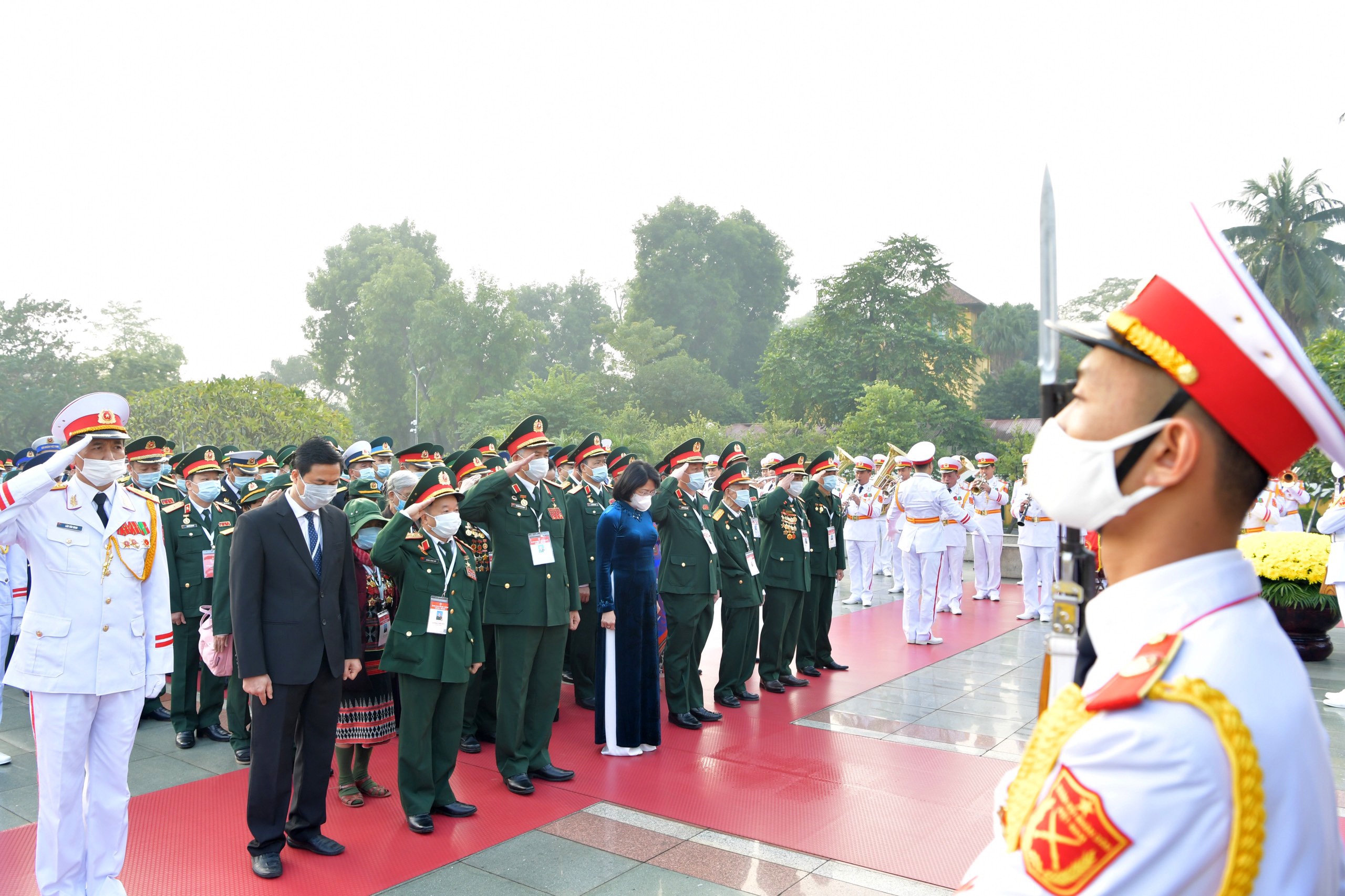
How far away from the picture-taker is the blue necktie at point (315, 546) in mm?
4422

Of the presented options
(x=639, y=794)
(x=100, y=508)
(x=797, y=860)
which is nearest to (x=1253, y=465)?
(x=797, y=860)

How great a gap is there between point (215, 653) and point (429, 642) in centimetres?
139

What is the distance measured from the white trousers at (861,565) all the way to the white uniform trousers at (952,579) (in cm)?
128

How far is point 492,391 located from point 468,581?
44.3 metres

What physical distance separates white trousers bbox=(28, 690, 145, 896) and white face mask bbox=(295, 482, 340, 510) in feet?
3.52

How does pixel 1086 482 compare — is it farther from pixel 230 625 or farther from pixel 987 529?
pixel 987 529

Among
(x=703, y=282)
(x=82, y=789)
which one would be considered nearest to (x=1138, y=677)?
(x=82, y=789)

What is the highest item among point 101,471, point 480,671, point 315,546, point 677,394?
point 677,394

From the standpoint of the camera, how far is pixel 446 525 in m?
5.02

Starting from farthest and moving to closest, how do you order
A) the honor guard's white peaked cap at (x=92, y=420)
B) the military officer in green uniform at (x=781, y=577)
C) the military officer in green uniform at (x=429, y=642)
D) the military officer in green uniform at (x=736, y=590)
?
1. the military officer in green uniform at (x=781, y=577)
2. the military officer in green uniform at (x=736, y=590)
3. the military officer in green uniform at (x=429, y=642)
4. the honor guard's white peaked cap at (x=92, y=420)

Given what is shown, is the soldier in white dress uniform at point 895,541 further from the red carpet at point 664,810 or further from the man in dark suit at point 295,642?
the man in dark suit at point 295,642

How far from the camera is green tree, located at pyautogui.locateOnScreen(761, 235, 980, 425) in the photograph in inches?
1409

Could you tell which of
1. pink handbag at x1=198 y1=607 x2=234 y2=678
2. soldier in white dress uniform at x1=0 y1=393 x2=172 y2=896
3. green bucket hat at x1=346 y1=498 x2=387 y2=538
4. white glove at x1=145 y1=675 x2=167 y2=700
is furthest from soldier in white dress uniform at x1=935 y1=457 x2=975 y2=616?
soldier in white dress uniform at x1=0 y1=393 x2=172 y2=896

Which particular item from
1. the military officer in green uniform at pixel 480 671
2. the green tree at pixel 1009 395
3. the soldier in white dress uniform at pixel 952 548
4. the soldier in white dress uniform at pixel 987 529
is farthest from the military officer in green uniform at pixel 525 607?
the green tree at pixel 1009 395
